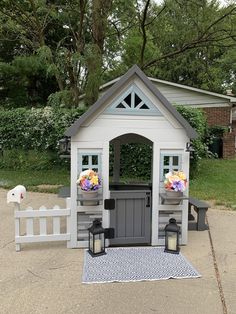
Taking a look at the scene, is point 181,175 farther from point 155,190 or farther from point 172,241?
point 172,241

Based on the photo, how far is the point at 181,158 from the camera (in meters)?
4.70

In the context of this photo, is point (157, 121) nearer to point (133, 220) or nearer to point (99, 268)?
point (133, 220)

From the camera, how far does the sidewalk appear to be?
3.07 metres

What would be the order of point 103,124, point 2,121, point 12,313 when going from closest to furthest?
point 12,313, point 103,124, point 2,121

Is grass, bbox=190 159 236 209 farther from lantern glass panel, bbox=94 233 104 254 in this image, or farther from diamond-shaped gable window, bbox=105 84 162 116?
lantern glass panel, bbox=94 233 104 254

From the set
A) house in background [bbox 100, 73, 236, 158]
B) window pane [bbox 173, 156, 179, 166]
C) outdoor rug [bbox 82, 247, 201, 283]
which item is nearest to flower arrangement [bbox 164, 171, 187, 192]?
window pane [bbox 173, 156, 179, 166]

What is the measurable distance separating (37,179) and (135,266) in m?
6.43

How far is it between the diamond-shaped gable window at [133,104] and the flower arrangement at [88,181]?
907 mm

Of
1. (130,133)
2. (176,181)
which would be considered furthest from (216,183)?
(130,133)

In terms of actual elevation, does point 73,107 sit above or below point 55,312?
above

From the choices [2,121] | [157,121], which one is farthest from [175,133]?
[2,121]

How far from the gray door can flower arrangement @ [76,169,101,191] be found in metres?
0.45

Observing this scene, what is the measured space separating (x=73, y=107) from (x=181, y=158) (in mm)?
7035

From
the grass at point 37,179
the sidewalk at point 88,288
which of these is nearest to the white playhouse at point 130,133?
the sidewalk at point 88,288
